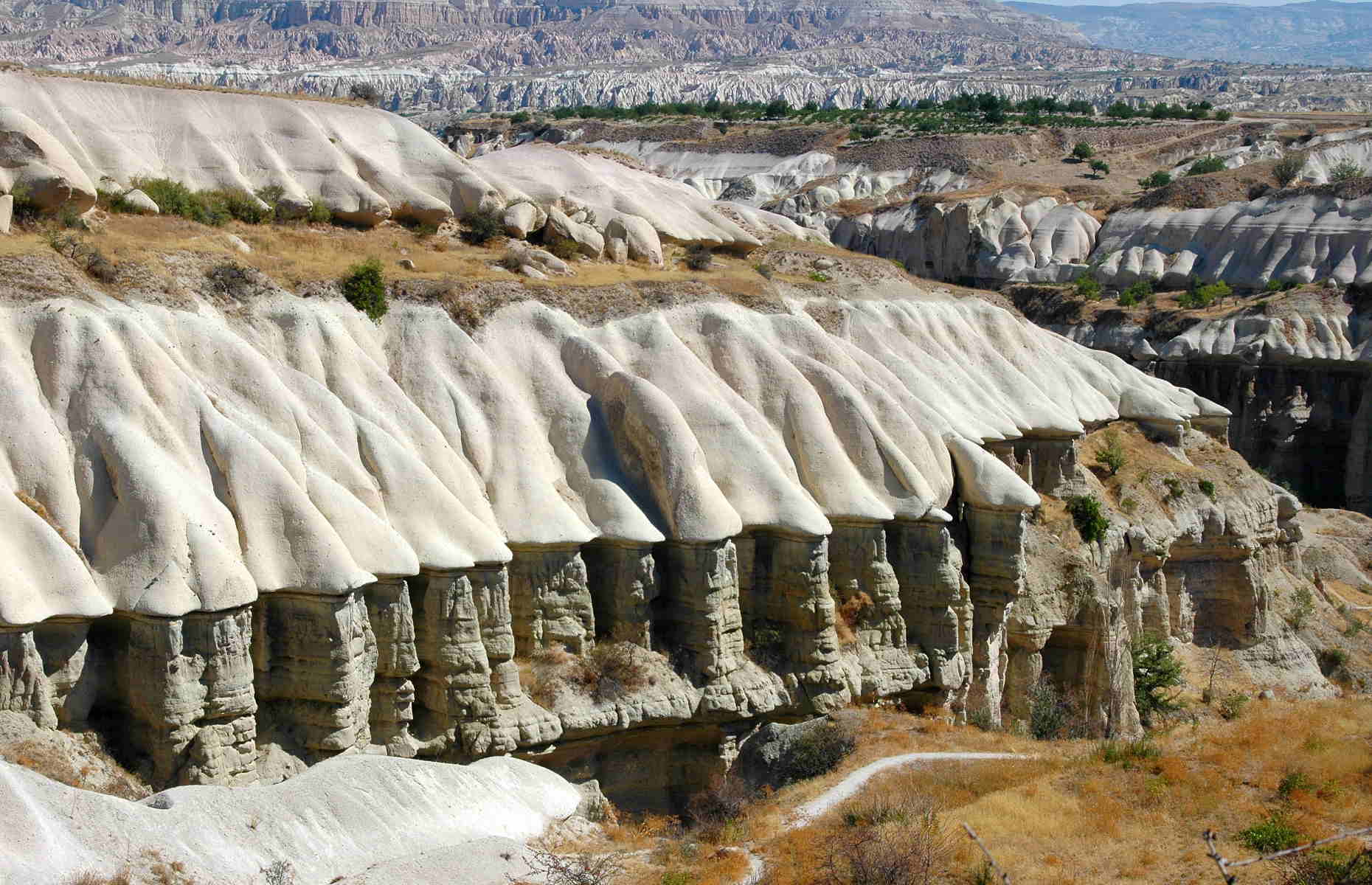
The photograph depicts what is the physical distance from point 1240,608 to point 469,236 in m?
26.8

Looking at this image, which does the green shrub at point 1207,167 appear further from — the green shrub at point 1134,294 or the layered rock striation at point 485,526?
the layered rock striation at point 485,526

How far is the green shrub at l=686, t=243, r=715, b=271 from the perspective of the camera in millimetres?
44875

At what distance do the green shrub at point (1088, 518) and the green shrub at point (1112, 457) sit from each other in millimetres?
4200

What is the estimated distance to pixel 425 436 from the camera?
31719mm

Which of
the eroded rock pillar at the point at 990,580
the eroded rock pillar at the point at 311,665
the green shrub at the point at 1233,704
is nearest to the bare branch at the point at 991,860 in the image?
the eroded rock pillar at the point at 311,665

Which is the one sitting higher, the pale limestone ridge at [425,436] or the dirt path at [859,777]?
the pale limestone ridge at [425,436]

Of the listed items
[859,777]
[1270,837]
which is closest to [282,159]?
[859,777]

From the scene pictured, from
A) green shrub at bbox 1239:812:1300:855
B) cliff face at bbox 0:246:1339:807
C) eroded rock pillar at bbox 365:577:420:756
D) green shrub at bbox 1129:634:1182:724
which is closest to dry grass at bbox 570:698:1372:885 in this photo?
green shrub at bbox 1239:812:1300:855

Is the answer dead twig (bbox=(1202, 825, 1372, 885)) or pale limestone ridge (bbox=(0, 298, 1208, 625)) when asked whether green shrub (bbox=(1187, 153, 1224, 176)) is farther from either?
dead twig (bbox=(1202, 825, 1372, 885))

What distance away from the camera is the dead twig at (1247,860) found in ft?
57.0

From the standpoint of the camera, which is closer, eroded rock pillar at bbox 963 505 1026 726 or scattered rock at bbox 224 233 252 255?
scattered rock at bbox 224 233 252 255

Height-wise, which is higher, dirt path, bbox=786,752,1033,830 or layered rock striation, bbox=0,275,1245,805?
layered rock striation, bbox=0,275,1245,805

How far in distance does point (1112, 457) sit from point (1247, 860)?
26.3 m

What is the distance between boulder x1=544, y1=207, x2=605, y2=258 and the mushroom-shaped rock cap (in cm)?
1109
